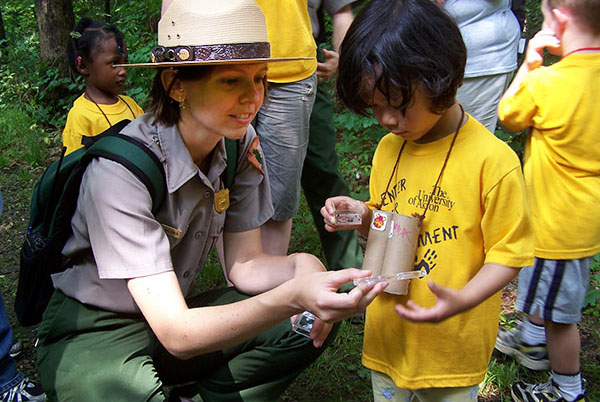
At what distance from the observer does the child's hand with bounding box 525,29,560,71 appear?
7.57 feet

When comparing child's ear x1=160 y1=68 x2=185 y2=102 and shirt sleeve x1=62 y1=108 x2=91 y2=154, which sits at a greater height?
child's ear x1=160 y1=68 x2=185 y2=102

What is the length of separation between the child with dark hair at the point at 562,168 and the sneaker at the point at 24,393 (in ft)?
6.99

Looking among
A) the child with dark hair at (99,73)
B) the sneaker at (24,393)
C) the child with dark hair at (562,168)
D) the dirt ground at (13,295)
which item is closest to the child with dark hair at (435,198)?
the child with dark hair at (562,168)

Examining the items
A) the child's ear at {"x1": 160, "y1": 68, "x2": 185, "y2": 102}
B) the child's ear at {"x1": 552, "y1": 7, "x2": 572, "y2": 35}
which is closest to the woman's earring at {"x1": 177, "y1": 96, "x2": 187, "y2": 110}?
the child's ear at {"x1": 160, "y1": 68, "x2": 185, "y2": 102}

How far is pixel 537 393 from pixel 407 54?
5.60 ft

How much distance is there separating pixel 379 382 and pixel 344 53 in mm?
1071

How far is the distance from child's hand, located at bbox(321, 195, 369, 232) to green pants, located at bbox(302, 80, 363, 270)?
4.53ft

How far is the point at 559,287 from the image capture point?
2336mm

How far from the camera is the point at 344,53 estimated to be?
5.46 ft

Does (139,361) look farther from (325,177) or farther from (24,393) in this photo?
(325,177)

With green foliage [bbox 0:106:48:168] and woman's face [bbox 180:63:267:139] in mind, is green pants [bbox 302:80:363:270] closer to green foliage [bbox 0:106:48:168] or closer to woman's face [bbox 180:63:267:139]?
woman's face [bbox 180:63:267:139]

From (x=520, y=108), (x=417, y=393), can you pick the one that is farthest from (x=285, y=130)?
(x=417, y=393)

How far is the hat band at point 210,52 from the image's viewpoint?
1.71m

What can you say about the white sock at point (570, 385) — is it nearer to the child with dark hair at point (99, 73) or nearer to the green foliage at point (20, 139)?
the child with dark hair at point (99, 73)
